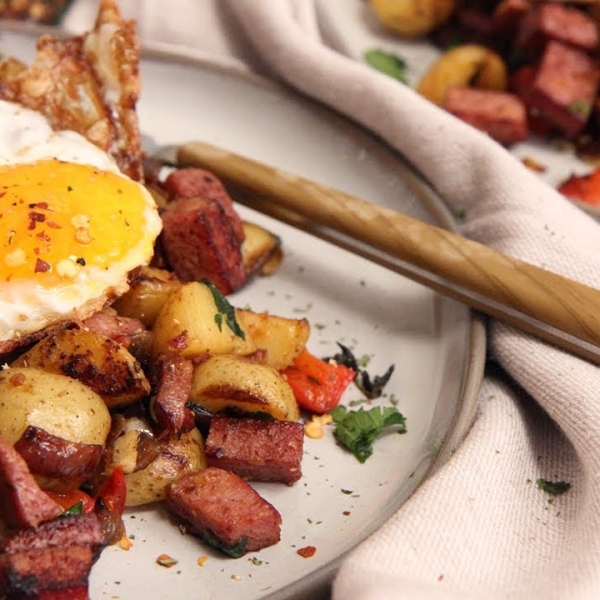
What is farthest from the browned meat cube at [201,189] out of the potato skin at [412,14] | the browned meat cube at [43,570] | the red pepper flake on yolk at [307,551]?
the potato skin at [412,14]

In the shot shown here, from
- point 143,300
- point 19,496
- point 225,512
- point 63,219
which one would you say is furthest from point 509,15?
point 19,496

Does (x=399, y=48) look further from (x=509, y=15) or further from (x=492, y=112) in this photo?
(x=492, y=112)

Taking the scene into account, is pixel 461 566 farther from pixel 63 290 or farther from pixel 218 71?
pixel 218 71

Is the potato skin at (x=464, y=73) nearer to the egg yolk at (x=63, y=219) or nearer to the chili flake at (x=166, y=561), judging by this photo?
the egg yolk at (x=63, y=219)

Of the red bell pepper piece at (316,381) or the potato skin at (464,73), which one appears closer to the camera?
the red bell pepper piece at (316,381)

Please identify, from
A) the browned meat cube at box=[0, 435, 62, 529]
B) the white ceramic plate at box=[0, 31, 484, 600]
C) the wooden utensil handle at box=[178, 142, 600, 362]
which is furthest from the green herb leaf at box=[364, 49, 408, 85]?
the browned meat cube at box=[0, 435, 62, 529]

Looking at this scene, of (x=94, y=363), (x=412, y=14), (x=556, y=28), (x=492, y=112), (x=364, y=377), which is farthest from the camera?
(x=412, y=14)
